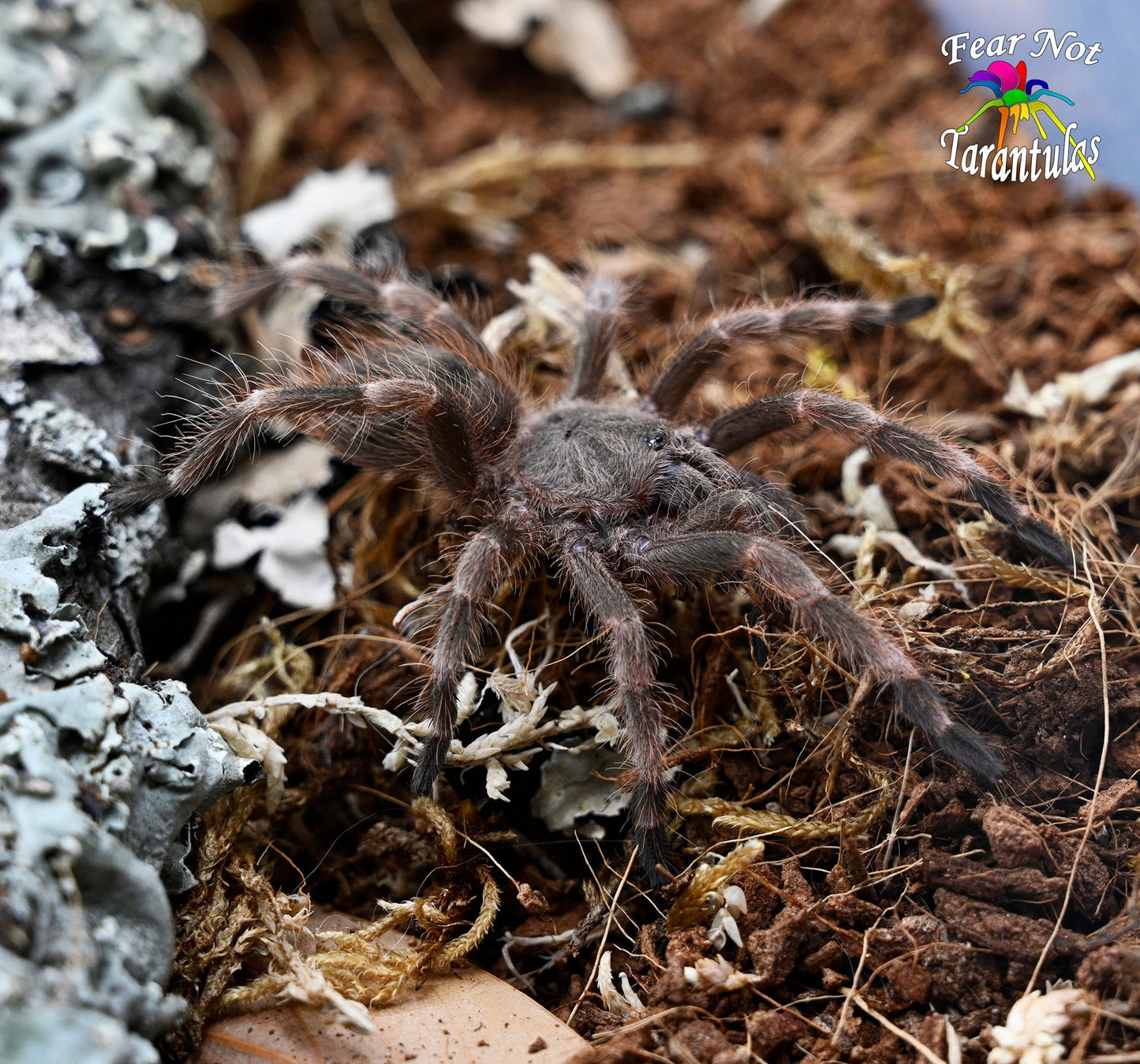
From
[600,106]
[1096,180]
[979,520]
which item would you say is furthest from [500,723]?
[600,106]

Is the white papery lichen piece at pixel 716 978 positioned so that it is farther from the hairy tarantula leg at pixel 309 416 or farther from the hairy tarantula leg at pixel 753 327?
the hairy tarantula leg at pixel 753 327

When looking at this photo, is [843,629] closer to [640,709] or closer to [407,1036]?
[640,709]

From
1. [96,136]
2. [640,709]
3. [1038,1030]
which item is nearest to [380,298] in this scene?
[96,136]

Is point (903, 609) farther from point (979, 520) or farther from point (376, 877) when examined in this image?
point (376, 877)

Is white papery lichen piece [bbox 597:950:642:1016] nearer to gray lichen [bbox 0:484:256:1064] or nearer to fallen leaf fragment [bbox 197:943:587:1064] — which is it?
fallen leaf fragment [bbox 197:943:587:1064]

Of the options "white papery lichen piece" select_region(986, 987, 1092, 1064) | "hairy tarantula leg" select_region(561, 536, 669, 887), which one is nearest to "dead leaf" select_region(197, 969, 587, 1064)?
"hairy tarantula leg" select_region(561, 536, 669, 887)

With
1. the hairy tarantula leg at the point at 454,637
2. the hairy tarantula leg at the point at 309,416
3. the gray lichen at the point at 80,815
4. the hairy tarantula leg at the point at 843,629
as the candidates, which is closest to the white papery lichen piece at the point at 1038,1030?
the hairy tarantula leg at the point at 843,629
